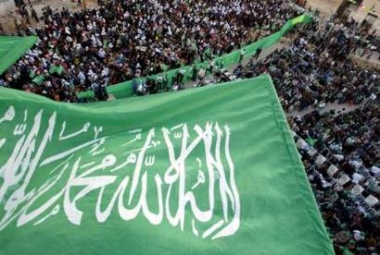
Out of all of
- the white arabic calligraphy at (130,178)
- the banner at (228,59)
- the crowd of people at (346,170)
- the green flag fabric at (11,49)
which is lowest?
the crowd of people at (346,170)

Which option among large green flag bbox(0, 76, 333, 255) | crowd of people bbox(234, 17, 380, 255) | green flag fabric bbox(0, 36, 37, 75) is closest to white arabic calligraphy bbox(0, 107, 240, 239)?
large green flag bbox(0, 76, 333, 255)

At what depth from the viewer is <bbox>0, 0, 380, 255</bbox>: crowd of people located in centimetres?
1227

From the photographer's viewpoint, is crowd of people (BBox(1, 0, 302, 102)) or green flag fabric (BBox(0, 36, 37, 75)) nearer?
green flag fabric (BBox(0, 36, 37, 75))

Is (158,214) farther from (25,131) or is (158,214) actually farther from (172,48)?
(172,48)

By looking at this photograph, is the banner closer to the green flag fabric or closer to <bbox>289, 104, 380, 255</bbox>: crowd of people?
the green flag fabric

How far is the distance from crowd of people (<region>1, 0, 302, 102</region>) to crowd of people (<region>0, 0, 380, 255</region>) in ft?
0.17

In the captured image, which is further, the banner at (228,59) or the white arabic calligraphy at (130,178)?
the banner at (228,59)

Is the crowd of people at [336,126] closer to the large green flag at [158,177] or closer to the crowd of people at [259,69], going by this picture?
the crowd of people at [259,69]

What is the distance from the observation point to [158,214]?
11.4ft

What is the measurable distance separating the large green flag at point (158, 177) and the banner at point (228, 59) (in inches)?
374

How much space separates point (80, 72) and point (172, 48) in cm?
600

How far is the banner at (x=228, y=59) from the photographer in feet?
47.6

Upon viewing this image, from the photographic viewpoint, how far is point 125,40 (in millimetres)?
17844

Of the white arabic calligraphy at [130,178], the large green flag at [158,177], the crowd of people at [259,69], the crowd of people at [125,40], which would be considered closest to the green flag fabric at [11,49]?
the crowd of people at [125,40]
